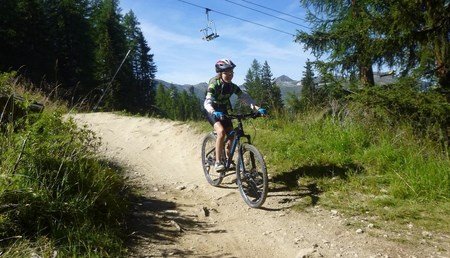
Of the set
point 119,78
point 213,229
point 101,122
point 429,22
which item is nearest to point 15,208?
point 213,229

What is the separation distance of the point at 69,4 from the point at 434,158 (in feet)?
150

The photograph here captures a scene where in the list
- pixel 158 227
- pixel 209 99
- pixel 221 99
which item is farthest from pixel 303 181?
pixel 158 227

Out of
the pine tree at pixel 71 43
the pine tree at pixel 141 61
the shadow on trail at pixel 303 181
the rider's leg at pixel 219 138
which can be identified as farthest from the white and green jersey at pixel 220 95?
the pine tree at pixel 141 61

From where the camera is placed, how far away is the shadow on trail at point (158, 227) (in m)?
4.39

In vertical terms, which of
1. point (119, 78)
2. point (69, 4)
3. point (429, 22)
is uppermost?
point (69, 4)

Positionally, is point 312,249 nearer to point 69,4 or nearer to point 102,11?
point 69,4

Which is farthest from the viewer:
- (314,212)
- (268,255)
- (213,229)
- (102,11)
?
(102,11)

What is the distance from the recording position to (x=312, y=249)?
181 inches

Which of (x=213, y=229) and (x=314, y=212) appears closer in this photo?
(x=213, y=229)

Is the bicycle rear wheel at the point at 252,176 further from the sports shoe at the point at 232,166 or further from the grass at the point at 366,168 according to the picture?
the grass at the point at 366,168

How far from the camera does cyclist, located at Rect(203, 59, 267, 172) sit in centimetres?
682

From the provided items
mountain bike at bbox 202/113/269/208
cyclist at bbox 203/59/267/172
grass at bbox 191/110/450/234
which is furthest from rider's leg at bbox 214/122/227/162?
grass at bbox 191/110/450/234

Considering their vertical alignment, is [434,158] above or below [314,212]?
above

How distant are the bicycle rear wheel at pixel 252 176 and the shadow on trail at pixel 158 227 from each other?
1046mm
